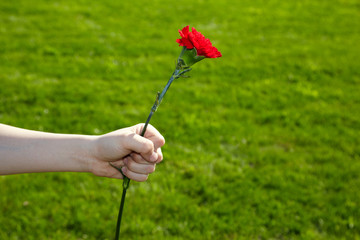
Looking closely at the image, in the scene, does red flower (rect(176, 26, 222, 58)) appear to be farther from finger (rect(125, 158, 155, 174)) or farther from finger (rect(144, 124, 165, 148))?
finger (rect(125, 158, 155, 174))

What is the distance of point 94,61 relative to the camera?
568 centimetres

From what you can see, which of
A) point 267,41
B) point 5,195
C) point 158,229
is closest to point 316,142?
point 158,229

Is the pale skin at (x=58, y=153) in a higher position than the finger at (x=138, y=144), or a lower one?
lower

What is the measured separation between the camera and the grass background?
10.7 ft

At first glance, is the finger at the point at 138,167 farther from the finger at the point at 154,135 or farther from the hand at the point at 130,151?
the finger at the point at 154,135

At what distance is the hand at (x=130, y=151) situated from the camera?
1.67 m

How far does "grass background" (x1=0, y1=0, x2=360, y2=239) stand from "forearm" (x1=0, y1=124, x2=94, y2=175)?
1.35 meters

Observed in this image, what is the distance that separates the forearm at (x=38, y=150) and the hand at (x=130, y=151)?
9cm

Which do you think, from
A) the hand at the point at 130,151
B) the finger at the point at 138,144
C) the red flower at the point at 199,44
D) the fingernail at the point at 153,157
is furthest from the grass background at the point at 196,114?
the red flower at the point at 199,44

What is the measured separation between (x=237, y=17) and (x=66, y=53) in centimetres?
394

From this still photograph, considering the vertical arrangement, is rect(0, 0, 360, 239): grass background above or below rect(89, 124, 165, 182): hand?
below

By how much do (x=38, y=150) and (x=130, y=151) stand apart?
1.69ft

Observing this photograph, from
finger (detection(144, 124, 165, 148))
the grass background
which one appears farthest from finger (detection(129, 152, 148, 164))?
the grass background

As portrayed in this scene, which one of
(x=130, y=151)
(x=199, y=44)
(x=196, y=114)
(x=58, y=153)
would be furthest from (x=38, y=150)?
(x=196, y=114)
